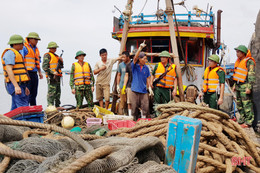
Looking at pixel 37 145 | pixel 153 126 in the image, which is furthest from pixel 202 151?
pixel 37 145

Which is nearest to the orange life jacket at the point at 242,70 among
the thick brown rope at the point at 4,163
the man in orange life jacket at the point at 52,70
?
the man in orange life jacket at the point at 52,70

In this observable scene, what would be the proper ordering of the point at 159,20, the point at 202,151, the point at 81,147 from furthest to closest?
the point at 159,20
the point at 202,151
the point at 81,147

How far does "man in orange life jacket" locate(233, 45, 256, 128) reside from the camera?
→ 5.97 m

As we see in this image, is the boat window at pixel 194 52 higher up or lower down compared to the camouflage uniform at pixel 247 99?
higher up

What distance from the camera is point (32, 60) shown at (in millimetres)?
6215

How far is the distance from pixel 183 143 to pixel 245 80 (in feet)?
16.2

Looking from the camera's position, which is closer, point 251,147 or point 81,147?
point 81,147

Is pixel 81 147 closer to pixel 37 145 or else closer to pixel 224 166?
pixel 37 145

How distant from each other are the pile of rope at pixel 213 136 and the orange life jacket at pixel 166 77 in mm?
3070

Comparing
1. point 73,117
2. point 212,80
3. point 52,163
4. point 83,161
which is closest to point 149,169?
point 83,161

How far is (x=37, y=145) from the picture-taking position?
1.68 metres

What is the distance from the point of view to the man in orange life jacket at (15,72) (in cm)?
497

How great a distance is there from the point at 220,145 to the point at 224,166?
0.34m

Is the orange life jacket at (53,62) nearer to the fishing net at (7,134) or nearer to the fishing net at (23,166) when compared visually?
the fishing net at (7,134)
